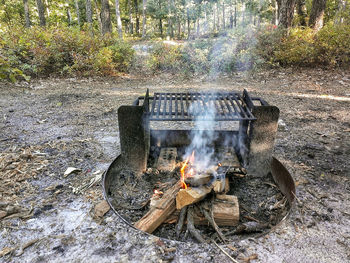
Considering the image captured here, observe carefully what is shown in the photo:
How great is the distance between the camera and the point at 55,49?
921 centimetres

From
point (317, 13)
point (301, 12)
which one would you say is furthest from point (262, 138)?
point (301, 12)

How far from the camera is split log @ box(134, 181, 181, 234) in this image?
8.11 ft

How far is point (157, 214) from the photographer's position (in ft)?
8.32

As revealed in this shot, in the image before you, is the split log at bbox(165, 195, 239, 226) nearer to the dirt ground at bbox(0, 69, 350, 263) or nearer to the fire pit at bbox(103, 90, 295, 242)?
the fire pit at bbox(103, 90, 295, 242)

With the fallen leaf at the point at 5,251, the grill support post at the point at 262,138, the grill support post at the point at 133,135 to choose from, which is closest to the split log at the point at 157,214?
the grill support post at the point at 133,135

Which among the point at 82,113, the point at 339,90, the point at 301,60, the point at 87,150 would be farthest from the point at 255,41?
the point at 87,150

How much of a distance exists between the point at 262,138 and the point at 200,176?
3.48ft

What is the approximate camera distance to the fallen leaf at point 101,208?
8.50ft

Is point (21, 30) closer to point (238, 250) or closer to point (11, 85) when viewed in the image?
point (11, 85)

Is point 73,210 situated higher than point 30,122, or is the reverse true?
point 30,122

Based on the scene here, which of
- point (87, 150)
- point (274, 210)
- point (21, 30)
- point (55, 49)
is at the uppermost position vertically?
point (21, 30)

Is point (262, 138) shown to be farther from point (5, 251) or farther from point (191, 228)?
point (5, 251)

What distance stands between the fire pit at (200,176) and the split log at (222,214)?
0.4 inches

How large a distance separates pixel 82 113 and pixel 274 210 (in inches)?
192
